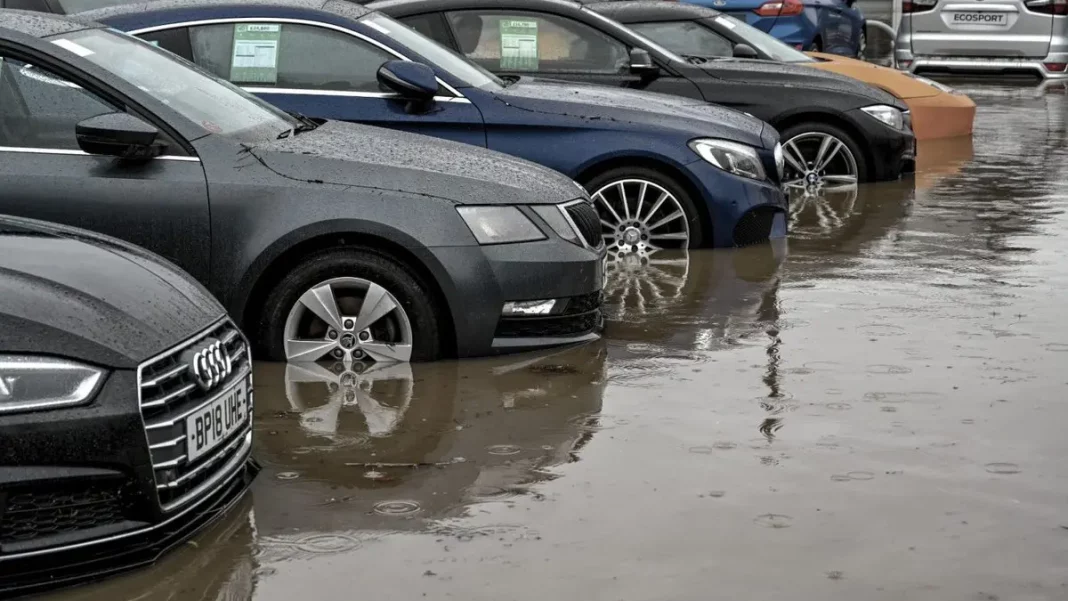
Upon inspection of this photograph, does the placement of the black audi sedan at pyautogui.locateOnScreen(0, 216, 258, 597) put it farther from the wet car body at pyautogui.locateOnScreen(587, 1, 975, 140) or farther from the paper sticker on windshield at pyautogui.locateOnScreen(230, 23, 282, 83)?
the wet car body at pyautogui.locateOnScreen(587, 1, 975, 140)

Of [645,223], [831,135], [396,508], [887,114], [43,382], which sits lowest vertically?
[396,508]

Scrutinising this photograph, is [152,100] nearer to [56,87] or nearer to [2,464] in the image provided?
[56,87]

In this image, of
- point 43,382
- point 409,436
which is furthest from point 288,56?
point 43,382

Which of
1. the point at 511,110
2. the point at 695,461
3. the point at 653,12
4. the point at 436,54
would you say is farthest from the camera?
the point at 653,12

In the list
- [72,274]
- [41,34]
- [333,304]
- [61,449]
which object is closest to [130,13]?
[41,34]

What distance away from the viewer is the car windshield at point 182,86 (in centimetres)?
688

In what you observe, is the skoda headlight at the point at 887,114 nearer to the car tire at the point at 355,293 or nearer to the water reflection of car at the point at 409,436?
the water reflection of car at the point at 409,436

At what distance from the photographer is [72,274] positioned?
4773 millimetres

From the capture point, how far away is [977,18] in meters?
20.2

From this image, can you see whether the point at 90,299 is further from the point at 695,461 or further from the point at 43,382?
the point at 695,461

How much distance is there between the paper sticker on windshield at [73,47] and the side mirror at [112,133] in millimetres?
411

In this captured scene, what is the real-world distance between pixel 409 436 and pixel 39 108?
6.68 feet

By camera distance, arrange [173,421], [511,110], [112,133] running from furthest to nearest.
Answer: [511,110] → [112,133] → [173,421]

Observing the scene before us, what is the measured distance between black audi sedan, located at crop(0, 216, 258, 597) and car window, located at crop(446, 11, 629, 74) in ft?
21.2
